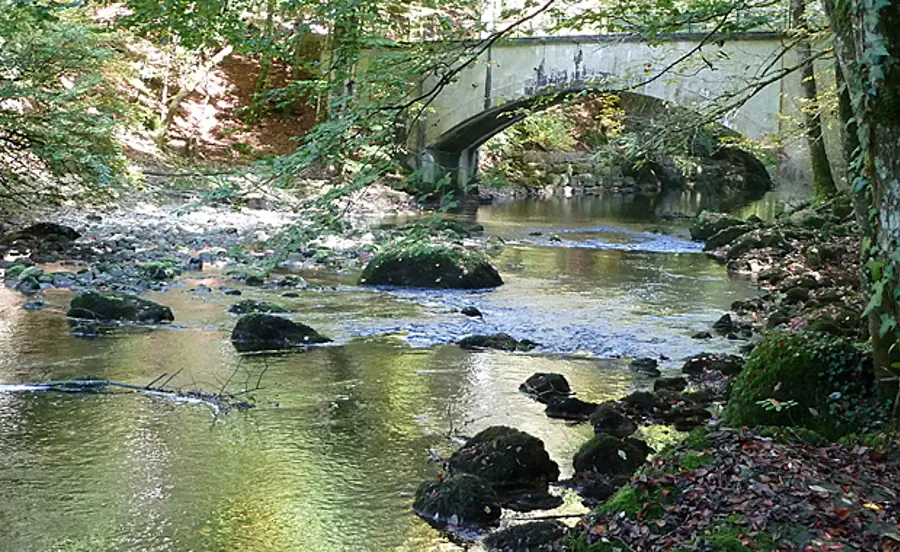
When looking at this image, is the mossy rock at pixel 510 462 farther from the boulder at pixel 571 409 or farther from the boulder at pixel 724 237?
the boulder at pixel 724 237

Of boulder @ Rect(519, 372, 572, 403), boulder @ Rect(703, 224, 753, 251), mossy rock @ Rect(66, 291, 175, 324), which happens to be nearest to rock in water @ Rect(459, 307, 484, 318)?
mossy rock @ Rect(66, 291, 175, 324)

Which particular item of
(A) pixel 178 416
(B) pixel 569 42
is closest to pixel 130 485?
(A) pixel 178 416

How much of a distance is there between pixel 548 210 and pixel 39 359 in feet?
60.5

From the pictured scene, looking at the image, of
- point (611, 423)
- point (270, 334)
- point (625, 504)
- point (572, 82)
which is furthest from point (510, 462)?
point (572, 82)

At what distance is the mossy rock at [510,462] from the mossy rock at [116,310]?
4.87m

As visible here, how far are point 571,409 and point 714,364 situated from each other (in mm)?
1781

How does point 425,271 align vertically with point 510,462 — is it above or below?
above

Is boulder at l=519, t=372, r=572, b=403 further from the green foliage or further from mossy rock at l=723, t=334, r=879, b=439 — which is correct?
the green foliage

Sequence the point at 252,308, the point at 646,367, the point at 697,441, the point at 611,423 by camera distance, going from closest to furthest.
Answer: the point at 697,441
the point at 611,423
the point at 646,367
the point at 252,308

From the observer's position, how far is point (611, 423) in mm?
6480

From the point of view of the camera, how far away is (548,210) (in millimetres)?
25328

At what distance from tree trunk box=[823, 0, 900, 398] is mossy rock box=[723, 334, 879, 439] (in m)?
1.26

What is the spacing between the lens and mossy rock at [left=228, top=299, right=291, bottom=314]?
10.1m

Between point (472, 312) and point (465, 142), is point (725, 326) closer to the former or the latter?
point (472, 312)
